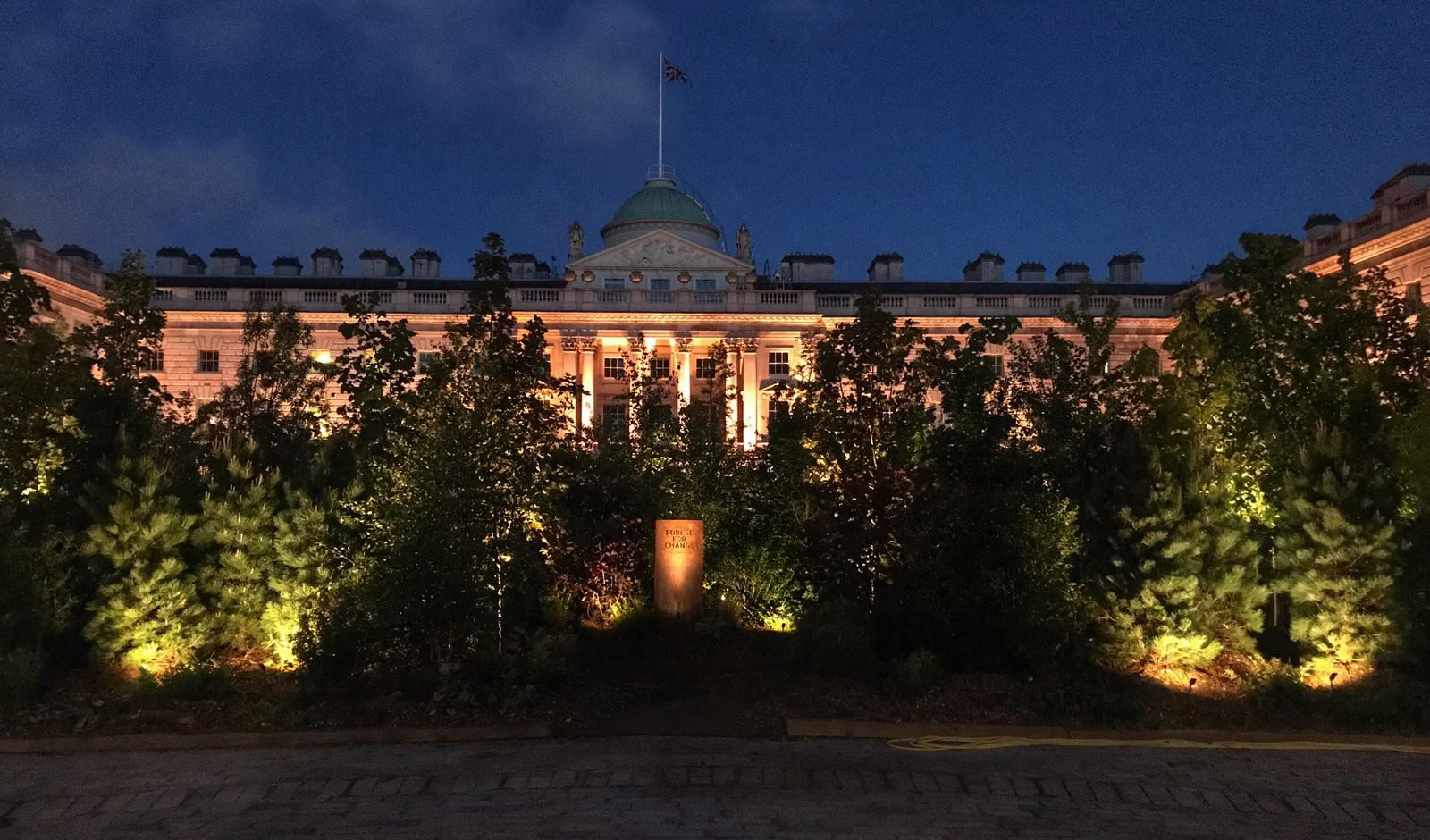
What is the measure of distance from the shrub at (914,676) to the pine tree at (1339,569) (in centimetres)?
558

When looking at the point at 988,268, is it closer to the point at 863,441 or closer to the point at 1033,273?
the point at 1033,273

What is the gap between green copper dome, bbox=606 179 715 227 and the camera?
7269 centimetres

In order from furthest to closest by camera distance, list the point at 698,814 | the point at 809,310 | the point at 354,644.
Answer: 1. the point at 809,310
2. the point at 354,644
3. the point at 698,814

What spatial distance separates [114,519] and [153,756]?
184 inches

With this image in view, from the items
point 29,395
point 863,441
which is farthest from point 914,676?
point 29,395

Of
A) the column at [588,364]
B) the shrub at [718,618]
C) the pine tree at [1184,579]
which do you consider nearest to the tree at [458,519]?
the shrub at [718,618]

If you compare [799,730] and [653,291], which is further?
[653,291]

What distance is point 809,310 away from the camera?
224 feet

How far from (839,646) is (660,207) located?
198 feet

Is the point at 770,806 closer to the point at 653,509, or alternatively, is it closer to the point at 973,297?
the point at 653,509

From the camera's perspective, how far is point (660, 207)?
239ft

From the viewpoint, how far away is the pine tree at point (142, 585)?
51.8 feet

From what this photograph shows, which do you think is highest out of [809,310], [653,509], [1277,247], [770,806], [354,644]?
[809,310]

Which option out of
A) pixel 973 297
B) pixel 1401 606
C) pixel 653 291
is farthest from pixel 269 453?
pixel 973 297
